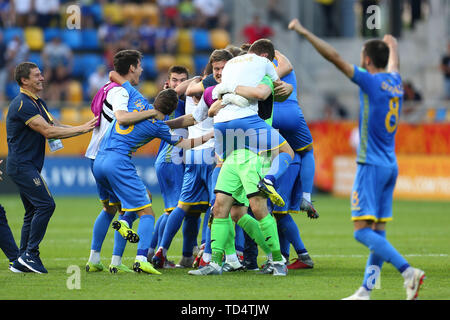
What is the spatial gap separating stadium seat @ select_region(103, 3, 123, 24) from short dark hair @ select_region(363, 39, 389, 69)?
19784mm

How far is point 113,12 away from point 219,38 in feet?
11.2

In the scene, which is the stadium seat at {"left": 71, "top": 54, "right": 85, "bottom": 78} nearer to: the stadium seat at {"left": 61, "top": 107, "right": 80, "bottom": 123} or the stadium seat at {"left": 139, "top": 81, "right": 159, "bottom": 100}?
the stadium seat at {"left": 139, "top": 81, "right": 159, "bottom": 100}

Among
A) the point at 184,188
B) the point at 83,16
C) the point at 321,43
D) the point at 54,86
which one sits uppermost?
the point at 83,16

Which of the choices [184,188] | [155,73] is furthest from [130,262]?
[155,73]

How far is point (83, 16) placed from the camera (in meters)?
25.8

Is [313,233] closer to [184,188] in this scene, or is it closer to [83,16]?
[184,188]

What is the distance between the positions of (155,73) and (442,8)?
9.02m

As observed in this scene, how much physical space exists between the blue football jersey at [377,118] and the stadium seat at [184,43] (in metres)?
19.8

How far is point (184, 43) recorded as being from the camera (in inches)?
Answer: 1059

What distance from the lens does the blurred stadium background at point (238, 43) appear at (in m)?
21.7

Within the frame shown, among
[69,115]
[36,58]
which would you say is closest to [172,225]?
[69,115]

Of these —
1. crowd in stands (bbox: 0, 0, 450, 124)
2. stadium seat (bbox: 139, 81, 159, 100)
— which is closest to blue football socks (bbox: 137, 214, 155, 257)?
crowd in stands (bbox: 0, 0, 450, 124)

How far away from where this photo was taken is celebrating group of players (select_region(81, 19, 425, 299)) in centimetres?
733

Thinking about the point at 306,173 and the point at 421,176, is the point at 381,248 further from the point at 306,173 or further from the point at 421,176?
the point at 421,176
